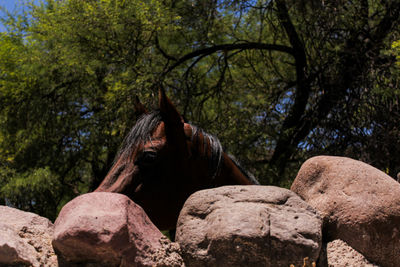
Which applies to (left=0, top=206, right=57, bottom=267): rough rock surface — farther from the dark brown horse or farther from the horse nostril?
the horse nostril

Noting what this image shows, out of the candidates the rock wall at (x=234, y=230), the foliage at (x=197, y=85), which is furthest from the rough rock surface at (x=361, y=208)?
the foliage at (x=197, y=85)

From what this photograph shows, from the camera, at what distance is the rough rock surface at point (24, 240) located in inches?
66.8

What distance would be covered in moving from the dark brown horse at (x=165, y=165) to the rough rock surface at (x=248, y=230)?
3.83 feet

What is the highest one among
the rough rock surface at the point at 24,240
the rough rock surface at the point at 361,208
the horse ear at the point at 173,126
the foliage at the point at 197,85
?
the foliage at the point at 197,85

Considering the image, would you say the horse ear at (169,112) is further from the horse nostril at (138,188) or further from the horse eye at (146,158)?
the horse nostril at (138,188)

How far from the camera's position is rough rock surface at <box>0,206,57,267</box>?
1.70 m

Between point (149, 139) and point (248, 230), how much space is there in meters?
1.69

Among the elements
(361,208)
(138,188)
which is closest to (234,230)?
(361,208)

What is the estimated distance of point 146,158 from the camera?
10.8ft

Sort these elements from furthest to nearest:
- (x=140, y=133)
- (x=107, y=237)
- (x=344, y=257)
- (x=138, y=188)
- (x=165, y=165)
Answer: (x=165, y=165)
(x=140, y=133)
(x=138, y=188)
(x=344, y=257)
(x=107, y=237)

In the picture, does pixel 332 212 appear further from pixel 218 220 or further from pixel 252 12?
pixel 252 12

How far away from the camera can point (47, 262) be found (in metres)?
1.85

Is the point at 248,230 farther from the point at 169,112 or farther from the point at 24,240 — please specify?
the point at 169,112

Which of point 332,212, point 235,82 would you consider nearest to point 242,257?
point 332,212
